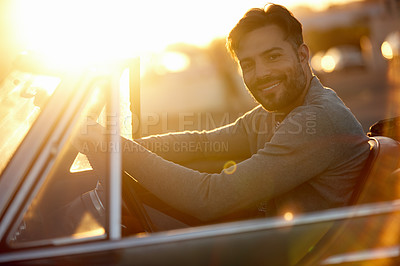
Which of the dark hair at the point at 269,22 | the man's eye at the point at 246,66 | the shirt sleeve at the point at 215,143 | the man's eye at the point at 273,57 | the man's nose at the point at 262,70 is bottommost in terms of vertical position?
the shirt sleeve at the point at 215,143

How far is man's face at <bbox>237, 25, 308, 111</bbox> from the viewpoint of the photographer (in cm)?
237

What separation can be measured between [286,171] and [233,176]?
233 millimetres

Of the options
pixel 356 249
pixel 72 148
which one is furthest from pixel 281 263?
pixel 72 148

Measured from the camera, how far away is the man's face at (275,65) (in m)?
2.37

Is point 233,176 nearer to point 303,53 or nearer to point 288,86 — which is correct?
point 288,86

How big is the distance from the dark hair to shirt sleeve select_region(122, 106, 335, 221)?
708 millimetres

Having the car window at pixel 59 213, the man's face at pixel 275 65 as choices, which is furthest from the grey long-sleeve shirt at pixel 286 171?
the car window at pixel 59 213

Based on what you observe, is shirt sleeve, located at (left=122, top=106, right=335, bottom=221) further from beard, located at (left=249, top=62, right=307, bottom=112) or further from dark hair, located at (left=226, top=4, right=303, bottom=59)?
dark hair, located at (left=226, top=4, right=303, bottom=59)

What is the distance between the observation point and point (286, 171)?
1907 millimetres

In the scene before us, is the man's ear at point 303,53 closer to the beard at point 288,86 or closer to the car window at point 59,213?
the beard at point 288,86

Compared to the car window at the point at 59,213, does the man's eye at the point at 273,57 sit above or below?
above

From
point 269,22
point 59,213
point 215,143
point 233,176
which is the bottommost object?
point 59,213

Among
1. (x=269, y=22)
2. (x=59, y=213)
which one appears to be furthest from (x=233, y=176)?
(x=269, y=22)

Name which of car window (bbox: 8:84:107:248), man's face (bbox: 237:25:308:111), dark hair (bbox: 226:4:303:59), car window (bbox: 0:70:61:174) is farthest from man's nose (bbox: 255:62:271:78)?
car window (bbox: 0:70:61:174)
